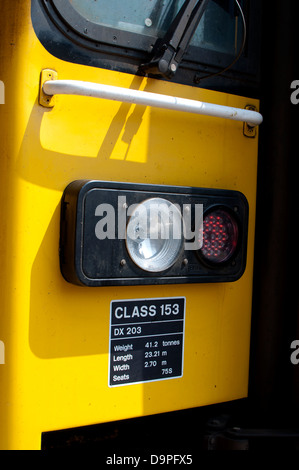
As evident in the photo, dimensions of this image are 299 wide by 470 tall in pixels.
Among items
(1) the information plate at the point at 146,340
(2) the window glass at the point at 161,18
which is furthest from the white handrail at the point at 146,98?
(1) the information plate at the point at 146,340

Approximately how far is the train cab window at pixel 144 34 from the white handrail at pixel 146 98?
9cm

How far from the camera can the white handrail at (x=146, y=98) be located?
1176 mm

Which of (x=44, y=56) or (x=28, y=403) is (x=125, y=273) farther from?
(x=44, y=56)

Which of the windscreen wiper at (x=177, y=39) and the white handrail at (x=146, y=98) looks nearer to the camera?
the white handrail at (x=146, y=98)

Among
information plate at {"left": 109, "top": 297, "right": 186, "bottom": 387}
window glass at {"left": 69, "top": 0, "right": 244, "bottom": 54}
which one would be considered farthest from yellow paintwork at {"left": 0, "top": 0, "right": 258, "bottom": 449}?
window glass at {"left": 69, "top": 0, "right": 244, "bottom": 54}

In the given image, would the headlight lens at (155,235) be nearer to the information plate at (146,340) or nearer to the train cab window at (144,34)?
the information plate at (146,340)

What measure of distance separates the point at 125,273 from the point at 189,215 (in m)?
0.21

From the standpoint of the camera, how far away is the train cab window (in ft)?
4.04

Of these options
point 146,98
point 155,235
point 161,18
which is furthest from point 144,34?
point 155,235

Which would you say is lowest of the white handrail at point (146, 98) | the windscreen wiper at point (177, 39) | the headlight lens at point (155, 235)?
the headlight lens at point (155, 235)

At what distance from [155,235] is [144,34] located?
47 cm

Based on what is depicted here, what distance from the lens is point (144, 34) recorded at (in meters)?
1.32

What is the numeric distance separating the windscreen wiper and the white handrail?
0.23 feet
